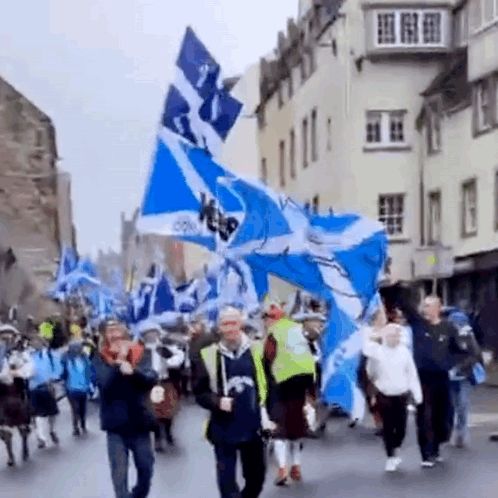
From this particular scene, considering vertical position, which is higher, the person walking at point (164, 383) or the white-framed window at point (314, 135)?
the white-framed window at point (314, 135)

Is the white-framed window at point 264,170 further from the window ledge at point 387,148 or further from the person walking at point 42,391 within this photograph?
the person walking at point 42,391

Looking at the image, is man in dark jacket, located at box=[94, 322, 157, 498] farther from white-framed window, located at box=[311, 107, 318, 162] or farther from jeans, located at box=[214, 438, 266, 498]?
white-framed window, located at box=[311, 107, 318, 162]

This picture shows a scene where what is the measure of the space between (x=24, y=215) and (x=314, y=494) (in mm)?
71296

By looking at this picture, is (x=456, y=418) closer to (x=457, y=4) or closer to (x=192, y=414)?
(x=192, y=414)

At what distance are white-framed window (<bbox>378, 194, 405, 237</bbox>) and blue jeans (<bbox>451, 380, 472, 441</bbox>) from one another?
113 feet

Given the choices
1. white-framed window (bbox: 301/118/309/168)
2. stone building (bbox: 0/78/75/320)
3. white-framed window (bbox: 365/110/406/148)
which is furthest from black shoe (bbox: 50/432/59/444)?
stone building (bbox: 0/78/75/320)

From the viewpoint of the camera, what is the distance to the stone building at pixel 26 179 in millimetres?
85750

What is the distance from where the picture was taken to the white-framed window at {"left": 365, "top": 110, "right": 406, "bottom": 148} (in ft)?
178

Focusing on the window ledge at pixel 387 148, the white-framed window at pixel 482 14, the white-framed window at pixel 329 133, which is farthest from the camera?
the white-framed window at pixel 329 133

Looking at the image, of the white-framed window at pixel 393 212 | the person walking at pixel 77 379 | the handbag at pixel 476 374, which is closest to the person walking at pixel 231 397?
the handbag at pixel 476 374

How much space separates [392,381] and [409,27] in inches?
1508

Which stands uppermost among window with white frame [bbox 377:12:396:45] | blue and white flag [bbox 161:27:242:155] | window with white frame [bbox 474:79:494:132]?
window with white frame [bbox 377:12:396:45]

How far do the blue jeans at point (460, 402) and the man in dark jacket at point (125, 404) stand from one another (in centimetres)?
633

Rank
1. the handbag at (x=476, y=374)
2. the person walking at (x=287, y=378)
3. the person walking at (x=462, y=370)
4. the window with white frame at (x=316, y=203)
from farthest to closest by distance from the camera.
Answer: the window with white frame at (x=316, y=203)
the handbag at (x=476, y=374)
the person walking at (x=462, y=370)
the person walking at (x=287, y=378)
